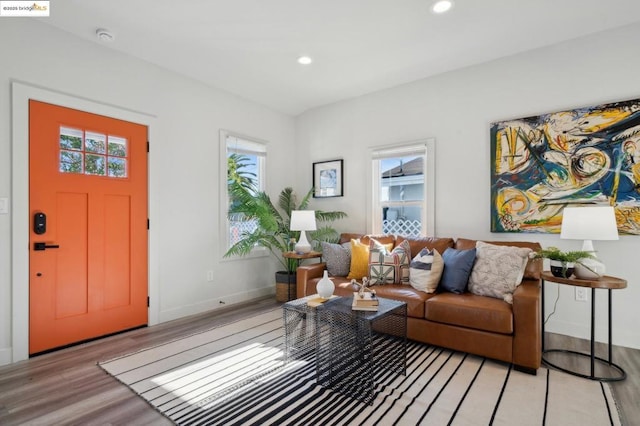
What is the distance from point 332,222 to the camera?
4.67m

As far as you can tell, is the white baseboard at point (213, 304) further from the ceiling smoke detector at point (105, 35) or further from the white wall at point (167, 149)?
the ceiling smoke detector at point (105, 35)

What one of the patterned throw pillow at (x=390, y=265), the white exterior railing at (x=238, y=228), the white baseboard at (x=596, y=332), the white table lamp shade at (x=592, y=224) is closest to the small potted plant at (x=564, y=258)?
the white table lamp shade at (x=592, y=224)

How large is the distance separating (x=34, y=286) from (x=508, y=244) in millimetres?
4037

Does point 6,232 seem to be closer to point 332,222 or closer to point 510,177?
point 332,222

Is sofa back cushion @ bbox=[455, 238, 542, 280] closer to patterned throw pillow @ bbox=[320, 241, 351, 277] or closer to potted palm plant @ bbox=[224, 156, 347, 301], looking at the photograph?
patterned throw pillow @ bbox=[320, 241, 351, 277]

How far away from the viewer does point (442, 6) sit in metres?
2.48

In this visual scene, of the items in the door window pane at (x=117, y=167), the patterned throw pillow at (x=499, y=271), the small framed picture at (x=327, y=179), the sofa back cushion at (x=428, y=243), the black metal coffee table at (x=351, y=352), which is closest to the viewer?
the black metal coffee table at (x=351, y=352)

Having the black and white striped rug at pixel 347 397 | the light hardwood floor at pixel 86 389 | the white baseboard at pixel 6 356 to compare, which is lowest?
the light hardwood floor at pixel 86 389

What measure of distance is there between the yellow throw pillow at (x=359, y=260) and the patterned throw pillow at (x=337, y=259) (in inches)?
3.0

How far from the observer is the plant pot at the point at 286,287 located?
4.03 meters

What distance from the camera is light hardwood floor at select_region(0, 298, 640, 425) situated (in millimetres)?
1789

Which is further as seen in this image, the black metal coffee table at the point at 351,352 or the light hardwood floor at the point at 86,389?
the black metal coffee table at the point at 351,352

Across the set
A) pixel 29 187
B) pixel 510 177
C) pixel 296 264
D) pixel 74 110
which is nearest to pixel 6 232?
pixel 29 187

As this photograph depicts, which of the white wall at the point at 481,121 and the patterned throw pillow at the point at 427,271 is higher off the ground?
the white wall at the point at 481,121
